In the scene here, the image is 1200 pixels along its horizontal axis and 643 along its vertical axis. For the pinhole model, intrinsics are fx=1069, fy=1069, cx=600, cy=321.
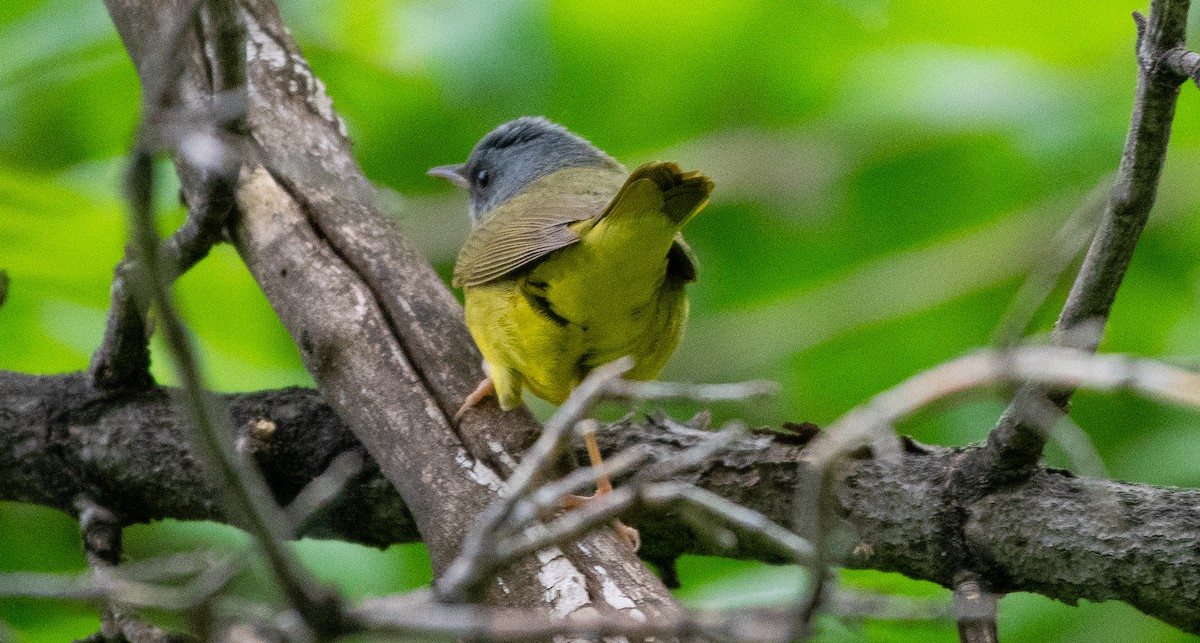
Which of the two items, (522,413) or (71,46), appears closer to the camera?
(522,413)

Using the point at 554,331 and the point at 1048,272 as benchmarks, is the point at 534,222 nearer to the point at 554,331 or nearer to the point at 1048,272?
the point at 554,331

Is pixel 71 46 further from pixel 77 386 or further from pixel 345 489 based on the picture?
pixel 345 489

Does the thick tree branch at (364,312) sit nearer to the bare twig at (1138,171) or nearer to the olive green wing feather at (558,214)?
the olive green wing feather at (558,214)

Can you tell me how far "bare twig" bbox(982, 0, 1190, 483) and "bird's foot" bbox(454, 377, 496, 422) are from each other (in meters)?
→ 1.59

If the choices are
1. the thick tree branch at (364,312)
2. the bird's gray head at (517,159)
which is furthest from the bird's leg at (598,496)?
the bird's gray head at (517,159)

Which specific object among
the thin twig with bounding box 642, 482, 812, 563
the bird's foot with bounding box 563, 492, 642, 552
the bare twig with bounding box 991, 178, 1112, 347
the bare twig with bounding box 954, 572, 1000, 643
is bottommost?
the bare twig with bounding box 954, 572, 1000, 643

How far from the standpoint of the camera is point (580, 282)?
132 inches

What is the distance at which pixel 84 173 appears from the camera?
15.9ft

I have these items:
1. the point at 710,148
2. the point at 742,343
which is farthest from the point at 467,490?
the point at 710,148

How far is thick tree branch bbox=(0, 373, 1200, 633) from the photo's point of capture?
2451 millimetres

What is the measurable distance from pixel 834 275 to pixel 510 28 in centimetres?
193

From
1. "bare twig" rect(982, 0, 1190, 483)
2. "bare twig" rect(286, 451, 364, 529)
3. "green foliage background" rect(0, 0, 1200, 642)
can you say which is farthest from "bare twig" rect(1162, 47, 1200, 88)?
"green foliage background" rect(0, 0, 1200, 642)

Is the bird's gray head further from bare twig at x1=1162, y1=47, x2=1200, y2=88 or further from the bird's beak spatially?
bare twig at x1=1162, y1=47, x2=1200, y2=88

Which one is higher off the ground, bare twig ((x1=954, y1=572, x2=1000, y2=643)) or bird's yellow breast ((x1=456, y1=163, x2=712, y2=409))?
bird's yellow breast ((x1=456, y1=163, x2=712, y2=409))
